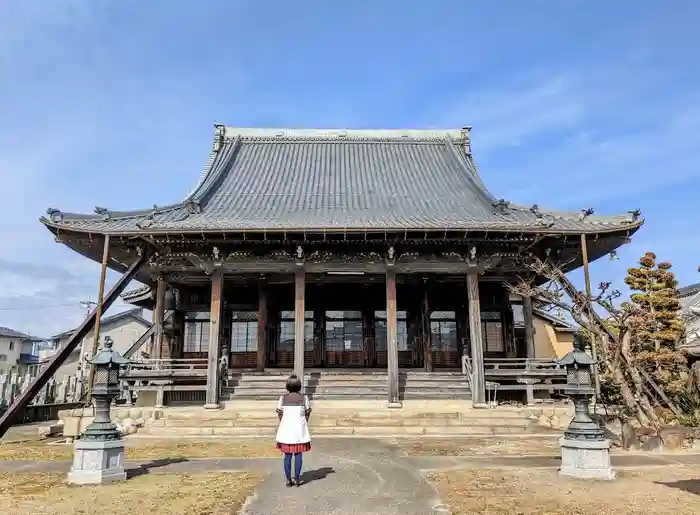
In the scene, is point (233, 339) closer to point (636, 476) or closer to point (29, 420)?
point (29, 420)

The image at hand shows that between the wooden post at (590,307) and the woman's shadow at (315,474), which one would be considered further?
the wooden post at (590,307)

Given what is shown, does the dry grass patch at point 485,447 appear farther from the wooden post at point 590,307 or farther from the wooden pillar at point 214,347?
the wooden pillar at point 214,347

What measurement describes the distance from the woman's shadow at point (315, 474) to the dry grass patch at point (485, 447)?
2478 mm

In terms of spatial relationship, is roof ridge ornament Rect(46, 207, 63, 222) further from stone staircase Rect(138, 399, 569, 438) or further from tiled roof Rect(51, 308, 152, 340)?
tiled roof Rect(51, 308, 152, 340)

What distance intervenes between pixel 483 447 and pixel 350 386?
6.10 metres

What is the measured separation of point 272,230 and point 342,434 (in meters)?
6.19

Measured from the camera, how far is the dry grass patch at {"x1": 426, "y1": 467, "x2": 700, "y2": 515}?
6.16m

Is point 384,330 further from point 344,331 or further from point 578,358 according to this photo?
point 578,358

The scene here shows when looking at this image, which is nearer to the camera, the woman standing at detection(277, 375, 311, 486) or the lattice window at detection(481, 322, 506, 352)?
the woman standing at detection(277, 375, 311, 486)

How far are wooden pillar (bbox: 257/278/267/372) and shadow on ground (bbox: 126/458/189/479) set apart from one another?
9587mm

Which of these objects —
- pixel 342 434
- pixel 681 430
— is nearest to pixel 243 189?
pixel 342 434

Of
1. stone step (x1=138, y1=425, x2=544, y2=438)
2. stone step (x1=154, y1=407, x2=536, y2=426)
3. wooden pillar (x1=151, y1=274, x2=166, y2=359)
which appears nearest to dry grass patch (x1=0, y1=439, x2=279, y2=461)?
stone step (x1=138, y1=425, x2=544, y2=438)

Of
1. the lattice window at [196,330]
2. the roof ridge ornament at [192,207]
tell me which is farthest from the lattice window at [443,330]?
the roof ridge ornament at [192,207]

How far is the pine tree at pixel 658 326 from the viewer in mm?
16562
